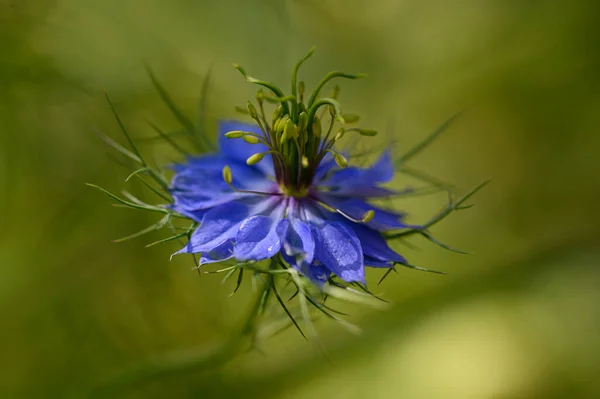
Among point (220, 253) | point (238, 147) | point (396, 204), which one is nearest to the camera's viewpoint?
point (220, 253)

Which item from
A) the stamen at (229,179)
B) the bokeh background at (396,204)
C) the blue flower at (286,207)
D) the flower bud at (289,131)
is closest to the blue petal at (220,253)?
the blue flower at (286,207)

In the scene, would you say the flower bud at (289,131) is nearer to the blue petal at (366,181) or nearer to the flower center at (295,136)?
the flower center at (295,136)

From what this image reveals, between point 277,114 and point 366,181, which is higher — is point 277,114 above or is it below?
above

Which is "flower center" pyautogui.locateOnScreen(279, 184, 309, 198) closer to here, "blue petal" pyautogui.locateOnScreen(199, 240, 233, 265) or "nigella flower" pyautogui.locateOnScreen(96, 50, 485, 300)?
"nigella flower" pyautogui.locateOnScreen(96, 50, 485, 300)

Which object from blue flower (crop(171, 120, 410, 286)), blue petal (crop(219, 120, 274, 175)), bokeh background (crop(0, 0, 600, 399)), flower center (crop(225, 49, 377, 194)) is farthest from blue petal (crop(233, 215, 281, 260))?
bokeh background (crop(0, 0, 600, 399))

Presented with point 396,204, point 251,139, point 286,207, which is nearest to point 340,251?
point 286,207

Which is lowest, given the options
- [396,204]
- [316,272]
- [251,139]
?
[396,204]

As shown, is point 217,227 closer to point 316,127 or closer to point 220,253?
point 220,253
